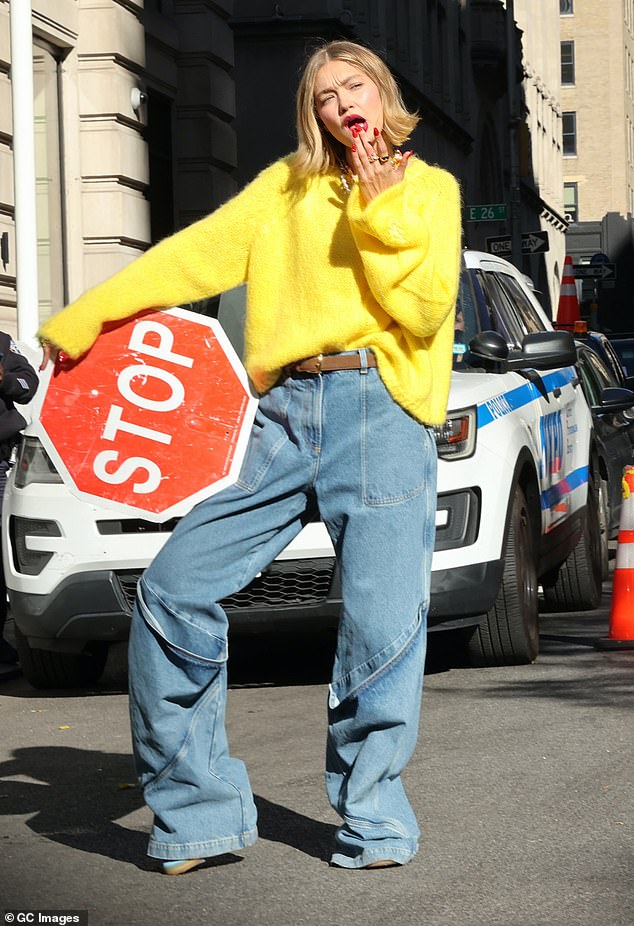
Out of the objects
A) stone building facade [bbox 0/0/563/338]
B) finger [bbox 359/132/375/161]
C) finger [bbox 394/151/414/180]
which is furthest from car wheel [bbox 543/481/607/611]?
finger [bbox 359/132/375/161]

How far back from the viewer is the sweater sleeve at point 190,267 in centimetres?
427

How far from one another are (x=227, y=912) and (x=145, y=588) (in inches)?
29.3

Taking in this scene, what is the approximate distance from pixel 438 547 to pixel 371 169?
10.4 feet

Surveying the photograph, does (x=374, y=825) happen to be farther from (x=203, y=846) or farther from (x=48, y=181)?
(x=48, y=181)

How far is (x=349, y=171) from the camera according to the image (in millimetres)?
4184

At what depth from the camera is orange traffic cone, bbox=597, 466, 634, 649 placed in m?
8.21

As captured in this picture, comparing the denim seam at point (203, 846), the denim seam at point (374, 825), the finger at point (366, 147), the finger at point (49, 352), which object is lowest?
the denim seam at point (203, 846)

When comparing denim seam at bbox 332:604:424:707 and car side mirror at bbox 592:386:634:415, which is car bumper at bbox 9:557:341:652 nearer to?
denim seam at bbox 332:604:424:707

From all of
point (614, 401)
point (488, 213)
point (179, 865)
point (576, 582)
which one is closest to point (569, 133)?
→ point (488, 213)

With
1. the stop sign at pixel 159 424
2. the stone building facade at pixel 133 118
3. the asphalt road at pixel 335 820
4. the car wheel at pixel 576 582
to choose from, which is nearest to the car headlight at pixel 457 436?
the asphalt road at pixel 335 820

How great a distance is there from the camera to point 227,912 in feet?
13.0

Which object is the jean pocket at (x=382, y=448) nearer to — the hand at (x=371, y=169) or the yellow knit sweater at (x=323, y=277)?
the yellow knit sweater at (x=323, y=277)

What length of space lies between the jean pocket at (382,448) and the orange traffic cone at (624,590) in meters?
4.23

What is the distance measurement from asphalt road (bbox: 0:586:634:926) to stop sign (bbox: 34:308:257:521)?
A: 911 millimetres
